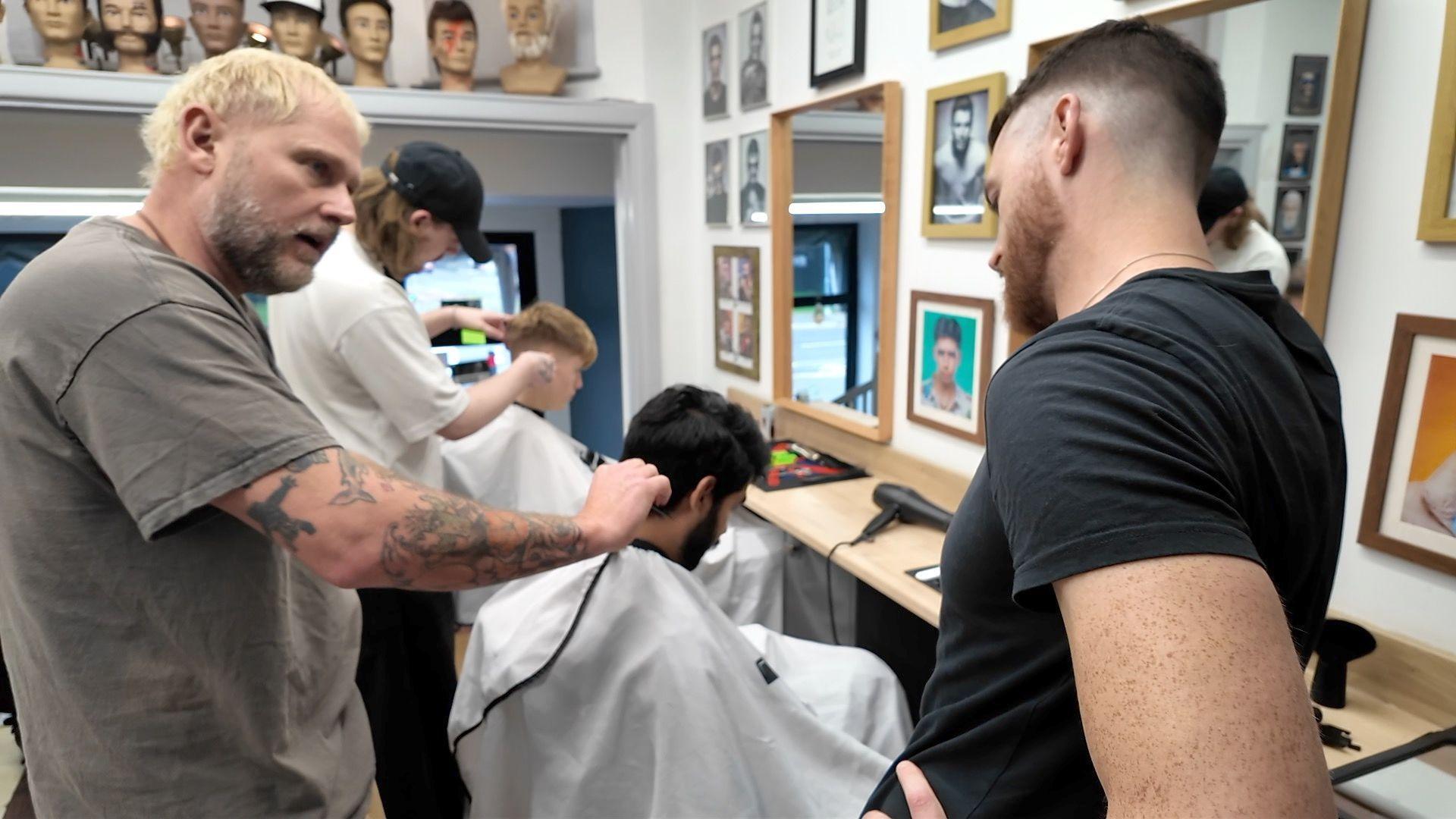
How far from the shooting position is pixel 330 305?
1670 millimetres

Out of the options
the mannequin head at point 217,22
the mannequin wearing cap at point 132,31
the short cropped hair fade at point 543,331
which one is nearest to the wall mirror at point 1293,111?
the short cropped hair fade at point 543,331

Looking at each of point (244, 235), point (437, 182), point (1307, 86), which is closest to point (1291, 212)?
point (1307, 86)

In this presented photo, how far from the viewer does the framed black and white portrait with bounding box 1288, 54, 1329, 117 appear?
3.98 ft

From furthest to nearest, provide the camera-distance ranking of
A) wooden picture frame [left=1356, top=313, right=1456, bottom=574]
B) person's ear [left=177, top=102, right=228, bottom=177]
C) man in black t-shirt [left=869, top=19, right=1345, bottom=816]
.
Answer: wooden picture frame [left=1356, top=313, right=1456, bottom=574]
person's ear [left=177, top=102, right=228, bottom=177]
man in black t-shirt [left=869, top=19, right=1345, bottom=816]

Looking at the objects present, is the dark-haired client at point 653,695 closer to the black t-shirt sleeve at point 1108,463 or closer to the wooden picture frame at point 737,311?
the black t-shirt sleeve at point 1108,463

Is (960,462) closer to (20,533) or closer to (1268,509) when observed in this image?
(1268,509)

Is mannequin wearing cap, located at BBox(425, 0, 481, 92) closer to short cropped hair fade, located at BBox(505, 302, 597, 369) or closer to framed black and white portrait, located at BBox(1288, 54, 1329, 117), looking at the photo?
short cropped hair fade, located at BBox(505, 302, 597, 369)

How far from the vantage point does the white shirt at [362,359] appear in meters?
1.68

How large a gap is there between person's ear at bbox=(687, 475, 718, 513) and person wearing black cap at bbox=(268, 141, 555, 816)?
2.12 ft

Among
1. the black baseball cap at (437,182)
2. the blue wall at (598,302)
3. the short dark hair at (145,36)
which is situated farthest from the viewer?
the blue wall at (598,302)

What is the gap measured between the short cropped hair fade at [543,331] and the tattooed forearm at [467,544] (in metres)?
1.79

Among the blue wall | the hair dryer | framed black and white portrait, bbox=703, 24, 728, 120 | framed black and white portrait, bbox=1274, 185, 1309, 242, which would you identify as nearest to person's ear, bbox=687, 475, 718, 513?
the hair dryer

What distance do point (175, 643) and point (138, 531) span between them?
13 centimetres

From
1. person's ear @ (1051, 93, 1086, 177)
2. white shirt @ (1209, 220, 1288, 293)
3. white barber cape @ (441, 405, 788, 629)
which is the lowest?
white barber cape @ (441, 405, 788, 629)
